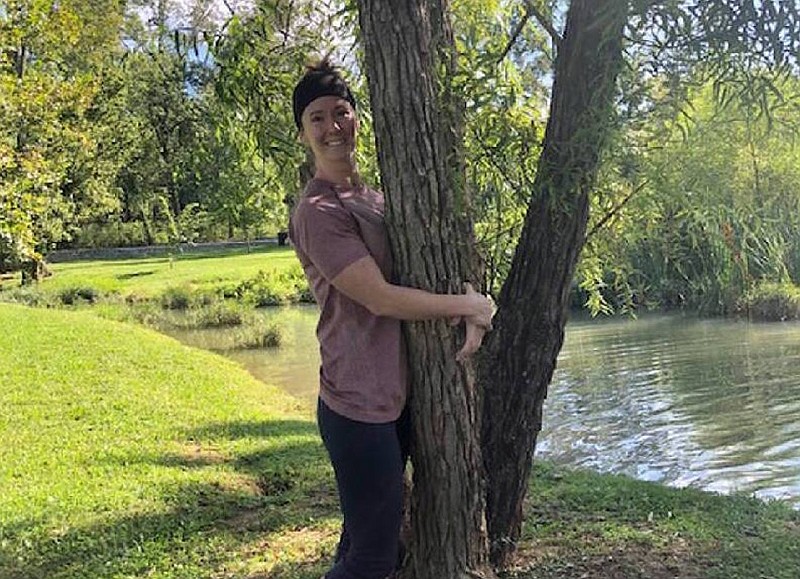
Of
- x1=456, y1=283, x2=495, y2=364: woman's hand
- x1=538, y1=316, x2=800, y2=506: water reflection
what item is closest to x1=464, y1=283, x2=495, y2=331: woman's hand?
x1=456, y1=283, x2=495, y2=364: woman's hand

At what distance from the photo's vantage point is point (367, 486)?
2.46 metres

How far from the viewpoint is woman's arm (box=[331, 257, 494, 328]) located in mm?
2354

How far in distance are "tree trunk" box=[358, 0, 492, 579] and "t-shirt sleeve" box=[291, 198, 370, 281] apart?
0.86 feet

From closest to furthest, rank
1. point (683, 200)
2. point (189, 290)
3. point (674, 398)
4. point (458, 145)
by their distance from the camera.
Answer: point (458, 145) < point (683, 200) < point (674, 398) < point (189, 290)

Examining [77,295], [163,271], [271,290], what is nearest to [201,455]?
[77,295]

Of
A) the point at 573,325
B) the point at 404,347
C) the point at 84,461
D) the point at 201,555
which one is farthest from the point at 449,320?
the point at 573,325

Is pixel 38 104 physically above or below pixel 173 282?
above

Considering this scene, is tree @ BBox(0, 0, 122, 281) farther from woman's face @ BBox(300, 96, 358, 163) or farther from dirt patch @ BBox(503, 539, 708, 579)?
woman's face @ BBox(300, 96, 358, 163)

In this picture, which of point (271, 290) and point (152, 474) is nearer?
point (152, 474)

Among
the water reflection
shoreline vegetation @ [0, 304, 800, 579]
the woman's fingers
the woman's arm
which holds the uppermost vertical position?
the woman's arm

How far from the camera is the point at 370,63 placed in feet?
8.89

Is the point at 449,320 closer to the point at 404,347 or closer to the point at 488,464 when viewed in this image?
the point at 404,347

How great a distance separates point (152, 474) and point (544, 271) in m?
3.84

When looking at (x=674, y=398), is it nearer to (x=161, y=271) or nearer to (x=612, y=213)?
(x=612, y=213)
